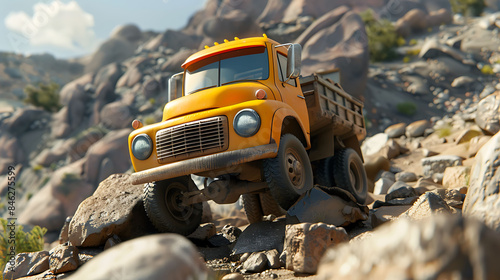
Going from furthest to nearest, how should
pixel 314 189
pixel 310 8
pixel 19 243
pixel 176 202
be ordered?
pixel 310 8, pixel 19 243, pixel 176 202, pixel 314 189

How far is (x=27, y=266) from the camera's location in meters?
5.70

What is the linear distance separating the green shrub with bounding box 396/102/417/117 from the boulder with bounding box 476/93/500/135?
1044 centimetres

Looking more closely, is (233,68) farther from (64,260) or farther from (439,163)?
(439,163)

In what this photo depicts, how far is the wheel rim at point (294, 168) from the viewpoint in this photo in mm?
5463

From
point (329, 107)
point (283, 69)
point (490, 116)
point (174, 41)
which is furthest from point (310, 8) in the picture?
point (283, 69)

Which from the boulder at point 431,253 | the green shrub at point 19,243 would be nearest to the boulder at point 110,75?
the green shrub at point 19,243

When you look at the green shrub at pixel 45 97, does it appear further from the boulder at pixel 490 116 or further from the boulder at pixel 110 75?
the boulder at pixel 490 116

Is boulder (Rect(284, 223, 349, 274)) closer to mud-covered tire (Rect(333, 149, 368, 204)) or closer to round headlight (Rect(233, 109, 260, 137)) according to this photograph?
round headlight (Rect(233, 109, 260, 137))

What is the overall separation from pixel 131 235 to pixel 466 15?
42245mm

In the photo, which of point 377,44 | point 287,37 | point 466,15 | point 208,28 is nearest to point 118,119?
point 208,28

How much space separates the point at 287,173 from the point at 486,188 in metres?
2.48

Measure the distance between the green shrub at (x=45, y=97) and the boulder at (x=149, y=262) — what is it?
38.2m

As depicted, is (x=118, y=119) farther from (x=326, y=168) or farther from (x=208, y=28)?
(x=326, y=168)

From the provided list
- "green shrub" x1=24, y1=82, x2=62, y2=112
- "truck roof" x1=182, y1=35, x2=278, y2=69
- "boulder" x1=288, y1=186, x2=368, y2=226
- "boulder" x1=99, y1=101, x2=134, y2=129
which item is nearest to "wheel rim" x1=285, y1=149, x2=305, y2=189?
"boulder" x1=288, y1=186, x2=368, y2=226
